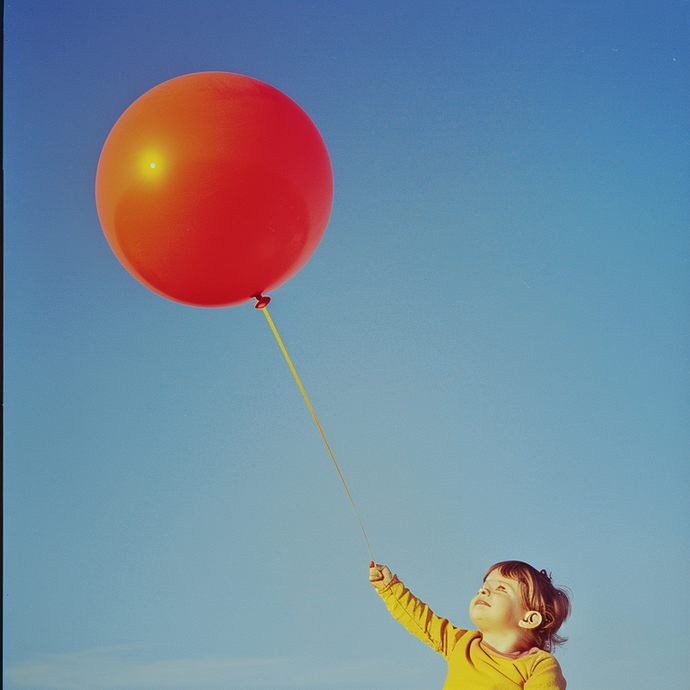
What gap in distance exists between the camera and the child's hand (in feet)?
10.8

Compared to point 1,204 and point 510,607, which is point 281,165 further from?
point 510,607

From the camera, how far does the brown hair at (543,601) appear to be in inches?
127

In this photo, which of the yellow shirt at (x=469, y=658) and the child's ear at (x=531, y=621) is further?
the child's ear at (x=531, y=621)

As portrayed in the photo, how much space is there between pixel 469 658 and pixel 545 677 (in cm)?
30

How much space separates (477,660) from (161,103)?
225 cm

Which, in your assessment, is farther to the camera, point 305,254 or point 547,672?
point 305,254

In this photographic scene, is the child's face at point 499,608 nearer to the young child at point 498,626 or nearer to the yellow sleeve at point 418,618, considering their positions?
the young child at point 498,626

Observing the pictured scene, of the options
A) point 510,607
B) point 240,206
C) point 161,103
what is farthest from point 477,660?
point 161,103

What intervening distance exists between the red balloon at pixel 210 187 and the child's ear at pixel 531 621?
1.52 m

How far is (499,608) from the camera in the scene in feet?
10.6

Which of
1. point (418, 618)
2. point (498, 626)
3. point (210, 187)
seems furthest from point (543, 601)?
point (210, 187)

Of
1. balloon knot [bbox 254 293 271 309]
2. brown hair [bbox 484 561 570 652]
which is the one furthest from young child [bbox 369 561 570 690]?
balloon knot [bbox 254 293 271 309]

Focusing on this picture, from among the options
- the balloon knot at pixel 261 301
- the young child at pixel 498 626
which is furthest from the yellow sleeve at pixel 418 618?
the balloon knot at pixel 261 301

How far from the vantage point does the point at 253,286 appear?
126 inches
